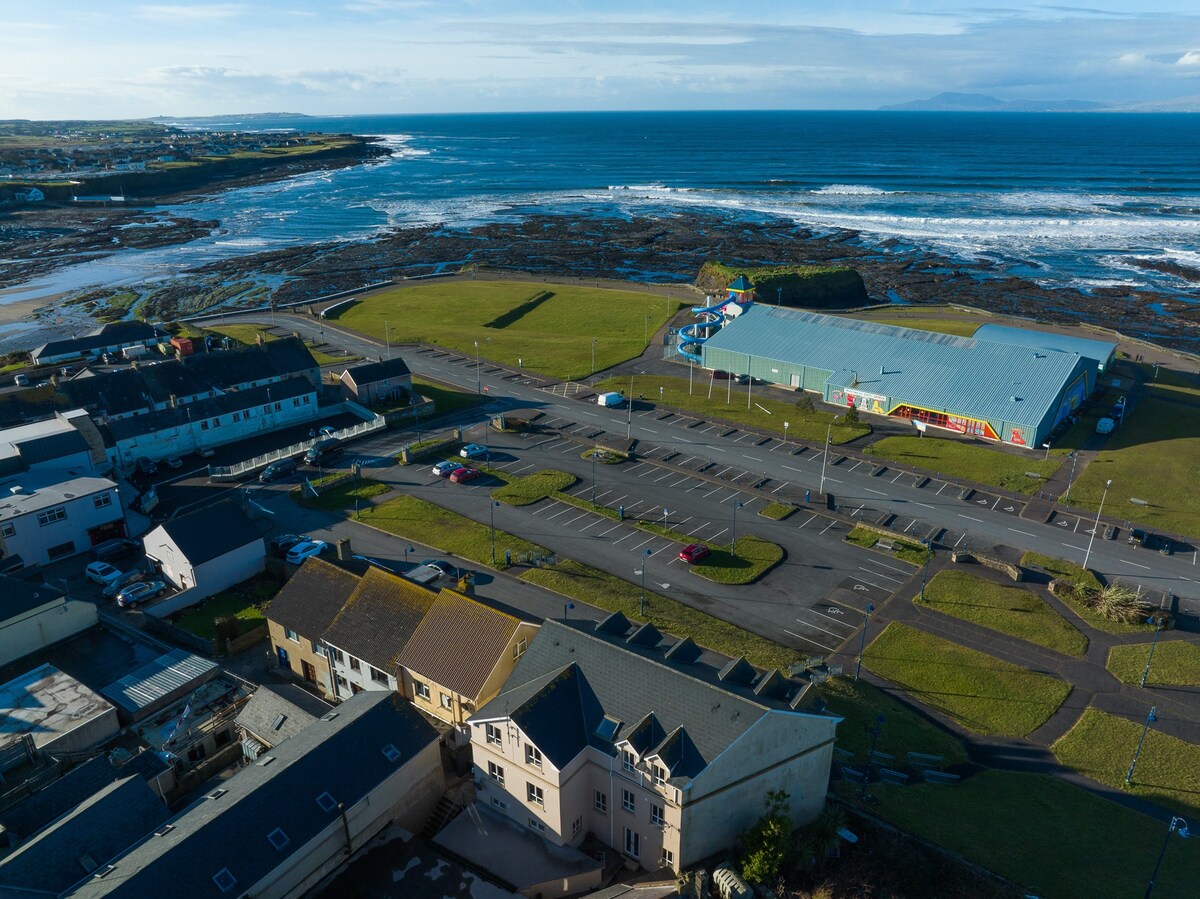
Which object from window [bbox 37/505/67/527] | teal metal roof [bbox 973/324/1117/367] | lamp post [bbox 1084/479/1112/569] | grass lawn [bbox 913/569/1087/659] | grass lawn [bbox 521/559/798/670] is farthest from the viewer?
teal metal roof [bbox 973/324/1117/367]

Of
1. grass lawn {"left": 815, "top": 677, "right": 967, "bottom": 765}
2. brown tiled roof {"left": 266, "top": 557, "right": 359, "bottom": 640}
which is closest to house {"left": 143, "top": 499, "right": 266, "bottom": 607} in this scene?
brown tiled roof {"left": 266, "top": 557, "right": 359, "bottom": 640}

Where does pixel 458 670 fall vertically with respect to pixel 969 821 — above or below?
above

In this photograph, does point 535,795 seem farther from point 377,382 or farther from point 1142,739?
point 377,382

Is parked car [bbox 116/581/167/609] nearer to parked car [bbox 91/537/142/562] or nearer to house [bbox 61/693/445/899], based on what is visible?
parked car [bbox 91/537/142/562]

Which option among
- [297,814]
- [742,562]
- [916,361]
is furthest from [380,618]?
[916,361]

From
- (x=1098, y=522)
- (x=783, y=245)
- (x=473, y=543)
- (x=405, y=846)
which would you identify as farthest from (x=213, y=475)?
(x=783, y=245)

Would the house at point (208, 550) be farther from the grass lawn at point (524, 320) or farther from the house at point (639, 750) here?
the grass lawn at point (524, 320)

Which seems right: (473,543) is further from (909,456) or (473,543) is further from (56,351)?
(56,351)
